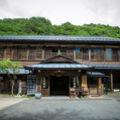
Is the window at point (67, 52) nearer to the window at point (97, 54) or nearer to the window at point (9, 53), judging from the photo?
the window at point (97, 54)

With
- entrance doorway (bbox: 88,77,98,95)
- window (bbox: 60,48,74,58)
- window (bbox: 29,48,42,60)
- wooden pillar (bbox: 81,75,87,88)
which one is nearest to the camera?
wooden pillar (bbox: 81,75,87,88)

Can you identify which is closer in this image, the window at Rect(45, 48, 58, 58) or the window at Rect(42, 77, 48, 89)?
the window at Rect(42, 77, 48, 89)

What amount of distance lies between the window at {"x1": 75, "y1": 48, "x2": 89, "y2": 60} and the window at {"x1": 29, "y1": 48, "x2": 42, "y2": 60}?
218 inches

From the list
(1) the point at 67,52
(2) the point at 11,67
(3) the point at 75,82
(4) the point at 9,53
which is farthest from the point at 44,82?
(4) the point at 9,53

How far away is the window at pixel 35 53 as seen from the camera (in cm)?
1563

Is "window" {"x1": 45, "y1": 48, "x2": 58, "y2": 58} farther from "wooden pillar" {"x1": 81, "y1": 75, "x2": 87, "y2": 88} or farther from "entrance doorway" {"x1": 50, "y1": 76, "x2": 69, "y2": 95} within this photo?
"wooden pillar" {"x1": 81, "y1": 75, "x2": 87, "y2": 88}

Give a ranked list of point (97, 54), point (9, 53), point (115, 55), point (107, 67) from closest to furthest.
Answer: point (107, 67), point (9, 53), point (97, 54), point (115, 55)

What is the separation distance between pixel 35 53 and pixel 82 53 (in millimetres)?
7004

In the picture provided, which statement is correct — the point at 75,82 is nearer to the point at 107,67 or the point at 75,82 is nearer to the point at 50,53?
the point at 107,67

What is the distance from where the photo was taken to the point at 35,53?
618 inches

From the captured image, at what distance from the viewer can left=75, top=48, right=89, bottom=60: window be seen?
15836 millimetres

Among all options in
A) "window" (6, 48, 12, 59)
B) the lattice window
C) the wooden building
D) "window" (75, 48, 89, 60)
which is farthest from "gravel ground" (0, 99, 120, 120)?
the lattice window

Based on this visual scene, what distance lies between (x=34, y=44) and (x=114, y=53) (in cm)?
1218

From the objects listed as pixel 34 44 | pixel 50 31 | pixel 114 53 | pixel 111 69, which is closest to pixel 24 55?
pixel 34 44
